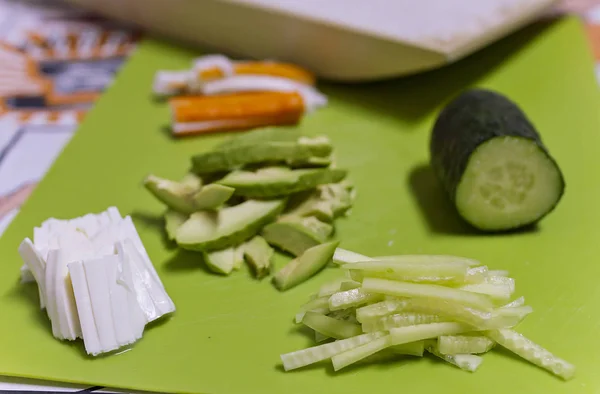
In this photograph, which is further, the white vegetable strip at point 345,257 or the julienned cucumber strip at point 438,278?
the white vegetable strip at point 345,257

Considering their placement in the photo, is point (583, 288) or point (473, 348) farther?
point (583, 288)

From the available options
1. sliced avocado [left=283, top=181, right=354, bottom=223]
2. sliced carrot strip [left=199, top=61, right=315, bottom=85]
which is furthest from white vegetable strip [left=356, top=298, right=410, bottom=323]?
sliced carrot strip [left=199, top=61, right=315, bottom=85]

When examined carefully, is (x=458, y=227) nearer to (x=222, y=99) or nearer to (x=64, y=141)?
(x=222, y=99)

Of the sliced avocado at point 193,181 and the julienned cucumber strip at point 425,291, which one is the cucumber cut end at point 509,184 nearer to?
the julienned cucumber strip at point 425,291

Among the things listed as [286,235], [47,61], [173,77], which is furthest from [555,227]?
[47,61]

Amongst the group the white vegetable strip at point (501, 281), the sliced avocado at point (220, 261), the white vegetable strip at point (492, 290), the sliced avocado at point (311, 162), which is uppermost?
the sliced avocado at point (311, 162)

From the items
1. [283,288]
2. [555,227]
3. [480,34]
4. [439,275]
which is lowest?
[283,288]

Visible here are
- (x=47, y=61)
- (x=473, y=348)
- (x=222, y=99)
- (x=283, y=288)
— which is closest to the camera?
(x=473, y=348)

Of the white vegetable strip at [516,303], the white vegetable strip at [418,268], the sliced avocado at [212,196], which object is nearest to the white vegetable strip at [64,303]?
the sliced avocado at [212,196]
